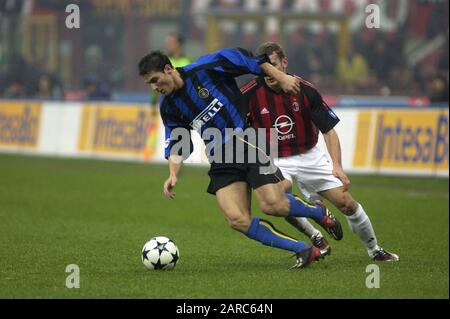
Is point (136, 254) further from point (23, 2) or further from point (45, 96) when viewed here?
point (23, 2)

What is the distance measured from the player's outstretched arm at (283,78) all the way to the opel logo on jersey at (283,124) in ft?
3.30

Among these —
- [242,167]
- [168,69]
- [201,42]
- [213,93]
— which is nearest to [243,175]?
[242,167]

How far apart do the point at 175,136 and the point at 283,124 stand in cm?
120

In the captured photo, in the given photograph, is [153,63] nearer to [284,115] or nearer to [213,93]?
[213,93]

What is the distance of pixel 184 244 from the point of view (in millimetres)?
9688

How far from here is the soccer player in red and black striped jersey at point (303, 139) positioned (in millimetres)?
8469

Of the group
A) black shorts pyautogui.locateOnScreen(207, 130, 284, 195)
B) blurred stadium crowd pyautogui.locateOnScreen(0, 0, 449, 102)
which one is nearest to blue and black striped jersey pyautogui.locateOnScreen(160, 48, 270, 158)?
black shorts pyautogui.locateOnScreen(207, 130, 284, 195)

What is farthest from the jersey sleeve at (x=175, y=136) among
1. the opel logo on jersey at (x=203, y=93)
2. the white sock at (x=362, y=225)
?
the white sock at (x=362, y=225)

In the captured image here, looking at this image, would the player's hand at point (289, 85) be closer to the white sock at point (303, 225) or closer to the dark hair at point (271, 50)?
the dark hair at point (271, 50)

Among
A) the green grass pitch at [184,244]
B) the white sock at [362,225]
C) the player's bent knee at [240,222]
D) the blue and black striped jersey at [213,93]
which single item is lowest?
the green grass pitch at [184,244]

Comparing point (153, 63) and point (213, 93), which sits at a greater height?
point (153, 63)

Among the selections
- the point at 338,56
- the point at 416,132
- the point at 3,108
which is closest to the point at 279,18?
the point at 338,56

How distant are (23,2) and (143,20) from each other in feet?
10.7

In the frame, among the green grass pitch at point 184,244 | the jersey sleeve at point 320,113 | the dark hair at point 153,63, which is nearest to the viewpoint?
the green grass pitch at point 184,244
